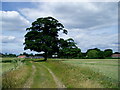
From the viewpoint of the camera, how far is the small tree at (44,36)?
4416 cm

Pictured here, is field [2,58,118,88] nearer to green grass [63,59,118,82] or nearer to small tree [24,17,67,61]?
green grass [63,59,118,82]

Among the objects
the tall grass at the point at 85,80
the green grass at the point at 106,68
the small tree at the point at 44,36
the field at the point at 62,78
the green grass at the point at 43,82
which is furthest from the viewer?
the small tree at the point at 44,36

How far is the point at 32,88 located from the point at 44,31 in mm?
39828

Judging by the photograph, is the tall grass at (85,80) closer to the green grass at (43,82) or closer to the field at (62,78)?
the field at (62,78)

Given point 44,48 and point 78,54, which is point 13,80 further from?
point 78,54

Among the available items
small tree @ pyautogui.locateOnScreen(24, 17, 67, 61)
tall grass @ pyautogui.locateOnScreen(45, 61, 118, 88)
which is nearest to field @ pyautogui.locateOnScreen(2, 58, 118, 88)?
tall grass @ pyautogui.locateOnScreen(45, 61, 118, 88)

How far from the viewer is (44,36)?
44156 mm

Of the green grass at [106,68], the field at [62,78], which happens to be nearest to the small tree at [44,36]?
the green grass at [106,68]

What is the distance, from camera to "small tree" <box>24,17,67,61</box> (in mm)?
44156

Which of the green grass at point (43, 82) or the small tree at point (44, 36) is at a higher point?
the small tree at point (44, 36)

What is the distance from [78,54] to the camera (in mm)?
94125

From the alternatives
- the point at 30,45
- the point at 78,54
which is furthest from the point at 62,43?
the point at 78,54

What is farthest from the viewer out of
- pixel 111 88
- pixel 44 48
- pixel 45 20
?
pixel 45 20

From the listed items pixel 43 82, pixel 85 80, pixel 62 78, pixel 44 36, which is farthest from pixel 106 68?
pixel 44 36
